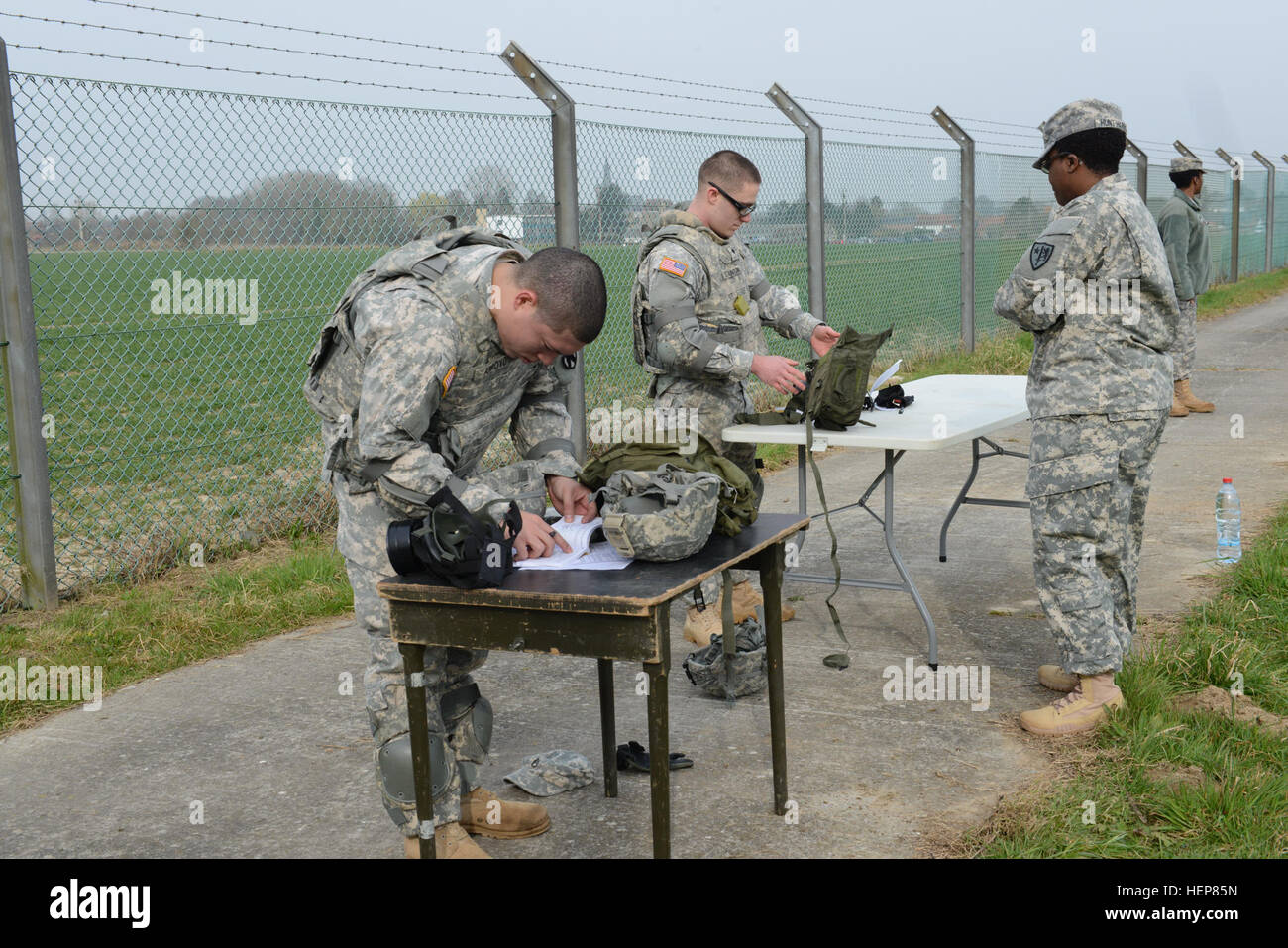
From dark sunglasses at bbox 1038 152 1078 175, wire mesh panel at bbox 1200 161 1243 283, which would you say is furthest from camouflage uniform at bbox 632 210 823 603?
wire mesh panel at bbox 1200 161 1243 283

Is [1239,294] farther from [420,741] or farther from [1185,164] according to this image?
[420,741]

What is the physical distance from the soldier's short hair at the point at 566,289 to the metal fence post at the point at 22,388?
3.36m

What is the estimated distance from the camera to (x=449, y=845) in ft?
10.6

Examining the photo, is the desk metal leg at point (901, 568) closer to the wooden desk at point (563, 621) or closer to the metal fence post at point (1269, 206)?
the wooden desk at point (563, 621)

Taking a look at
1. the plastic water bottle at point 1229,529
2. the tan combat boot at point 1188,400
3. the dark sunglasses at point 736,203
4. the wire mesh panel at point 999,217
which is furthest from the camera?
the wire mesh panel at point 999,217

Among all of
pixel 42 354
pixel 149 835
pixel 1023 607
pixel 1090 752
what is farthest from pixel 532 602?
pixel 42 354

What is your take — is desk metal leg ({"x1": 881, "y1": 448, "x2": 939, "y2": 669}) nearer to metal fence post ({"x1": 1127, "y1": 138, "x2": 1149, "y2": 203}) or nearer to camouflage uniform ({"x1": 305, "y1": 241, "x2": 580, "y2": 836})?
camouflage uniform ({"x1": 305, "y1": 241, "x2": 580, "y2": 836})

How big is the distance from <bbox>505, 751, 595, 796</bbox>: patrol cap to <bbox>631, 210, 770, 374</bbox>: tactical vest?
76.5 inches

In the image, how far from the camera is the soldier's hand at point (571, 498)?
350 cm

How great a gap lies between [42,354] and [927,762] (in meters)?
14.3

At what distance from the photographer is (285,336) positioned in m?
17.3

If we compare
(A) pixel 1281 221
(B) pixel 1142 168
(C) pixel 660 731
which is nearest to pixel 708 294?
(C) pixel 660 731

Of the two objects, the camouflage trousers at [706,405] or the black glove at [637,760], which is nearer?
the black glove at [637,760]

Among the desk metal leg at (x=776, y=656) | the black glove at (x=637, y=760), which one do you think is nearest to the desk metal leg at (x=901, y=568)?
the black glove at (x=637, y=760)
